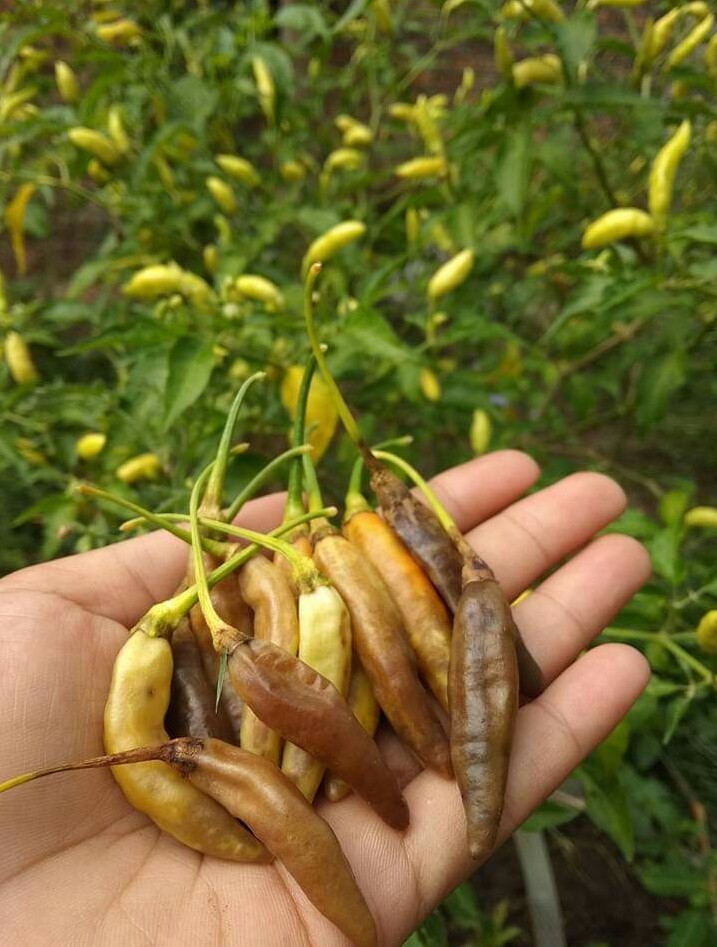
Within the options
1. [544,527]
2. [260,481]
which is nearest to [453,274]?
[544,527]

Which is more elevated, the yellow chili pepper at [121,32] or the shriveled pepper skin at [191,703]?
the yellow chili pepper at [121,32]

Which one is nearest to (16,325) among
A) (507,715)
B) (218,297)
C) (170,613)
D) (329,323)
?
(218,297)

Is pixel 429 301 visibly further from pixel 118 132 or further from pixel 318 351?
pixel 118 132

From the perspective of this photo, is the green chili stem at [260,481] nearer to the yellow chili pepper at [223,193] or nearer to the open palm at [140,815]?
the open palm at [140,815]

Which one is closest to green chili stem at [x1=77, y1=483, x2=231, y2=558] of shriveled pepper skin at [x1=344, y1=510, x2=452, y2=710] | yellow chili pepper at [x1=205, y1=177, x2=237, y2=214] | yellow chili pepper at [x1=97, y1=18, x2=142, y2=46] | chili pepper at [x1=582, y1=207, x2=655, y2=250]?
shriveled pepper skin at [x1=344, y1=510, x2=452, y2=710]

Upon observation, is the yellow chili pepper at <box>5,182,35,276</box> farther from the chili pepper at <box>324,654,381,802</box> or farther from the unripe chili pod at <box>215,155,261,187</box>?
the chili pepper at <box>324,654,381,802</box>

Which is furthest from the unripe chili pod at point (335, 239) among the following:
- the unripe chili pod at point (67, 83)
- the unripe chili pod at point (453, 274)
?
the unripe chili pod at point (67, 83)

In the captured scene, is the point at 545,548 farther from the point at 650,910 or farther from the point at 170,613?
the point at 650,910
